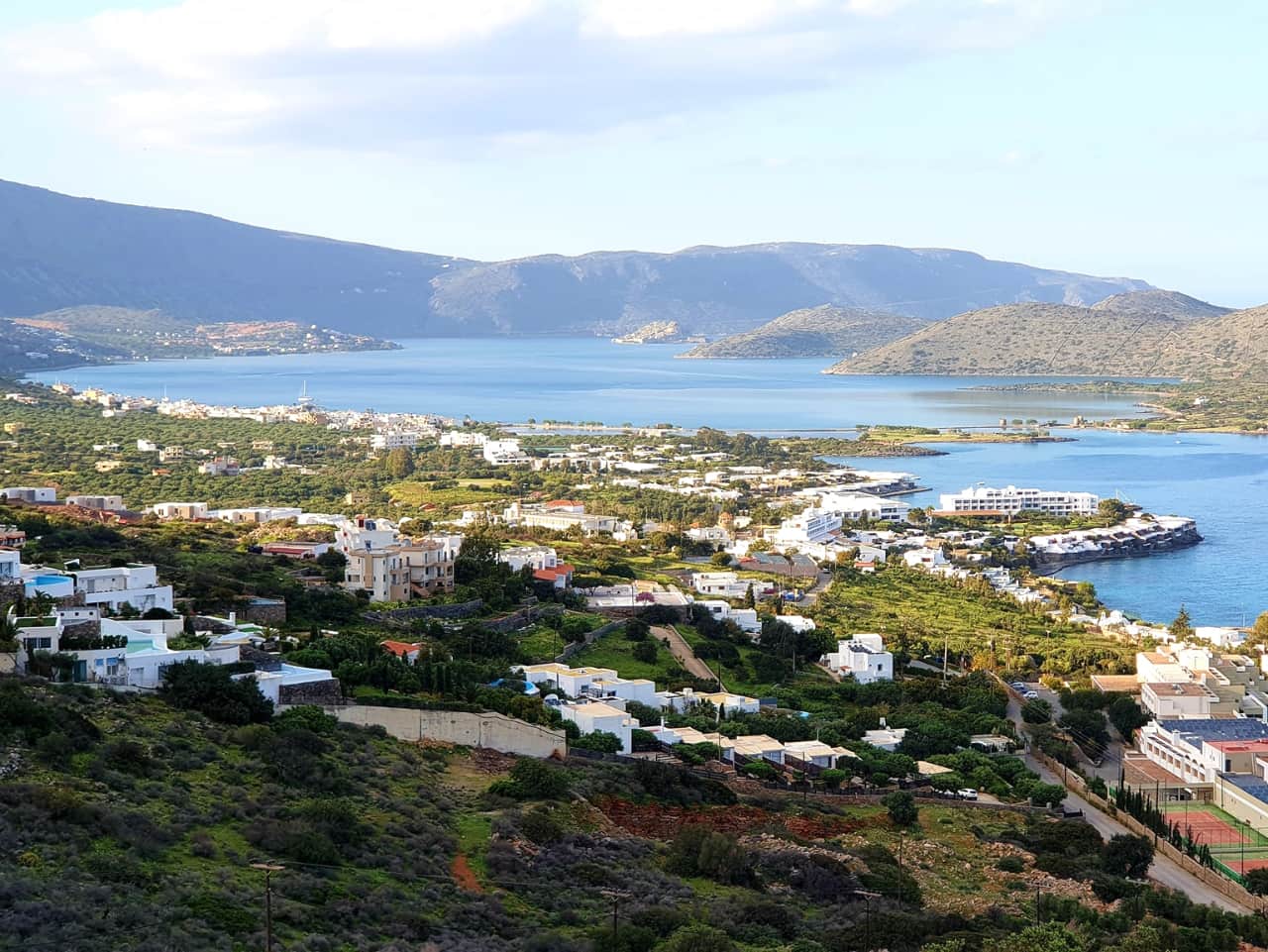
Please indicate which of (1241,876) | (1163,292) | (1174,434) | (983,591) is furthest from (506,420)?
(1163,292)

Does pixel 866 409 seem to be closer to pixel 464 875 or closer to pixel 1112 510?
pixel 1112 510

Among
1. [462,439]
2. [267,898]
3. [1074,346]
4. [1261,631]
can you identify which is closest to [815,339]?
[1074,346]

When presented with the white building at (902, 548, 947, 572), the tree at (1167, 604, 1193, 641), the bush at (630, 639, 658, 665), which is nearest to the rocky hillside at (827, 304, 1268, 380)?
the white building at (902, 548, 947, 572)

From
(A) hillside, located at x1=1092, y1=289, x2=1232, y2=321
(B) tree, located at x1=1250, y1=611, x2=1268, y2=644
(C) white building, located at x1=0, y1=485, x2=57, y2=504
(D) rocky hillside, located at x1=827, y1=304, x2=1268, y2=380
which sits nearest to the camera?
(B) tree, located at x1=1250, y1=611, x2=1268, y2=644

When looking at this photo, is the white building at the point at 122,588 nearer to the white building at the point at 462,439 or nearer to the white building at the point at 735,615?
the white building at the point at 735,615

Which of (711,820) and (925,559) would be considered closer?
(711,820)

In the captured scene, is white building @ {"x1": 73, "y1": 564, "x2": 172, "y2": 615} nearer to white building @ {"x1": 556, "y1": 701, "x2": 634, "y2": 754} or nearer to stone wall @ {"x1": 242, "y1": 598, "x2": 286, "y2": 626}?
stone wall @ {"x1": 242, "y1": 598, "x2": 286, "y2": 626}

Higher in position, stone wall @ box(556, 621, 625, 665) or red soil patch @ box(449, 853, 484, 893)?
red soil patch @ box(449, 853, 484, 893)
